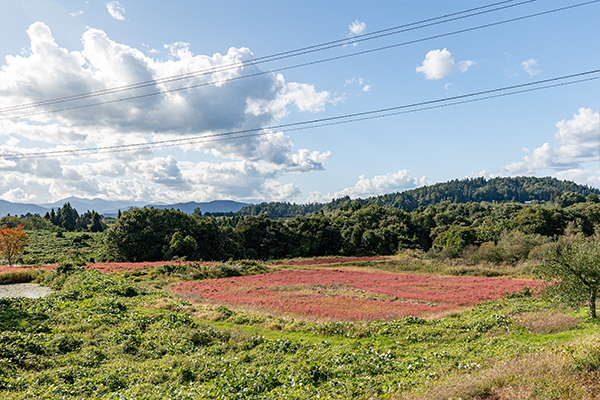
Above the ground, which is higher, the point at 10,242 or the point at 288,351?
the point at 10,242

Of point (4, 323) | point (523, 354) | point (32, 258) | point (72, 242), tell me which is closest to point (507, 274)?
point (523, 354)

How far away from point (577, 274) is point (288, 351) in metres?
16.1

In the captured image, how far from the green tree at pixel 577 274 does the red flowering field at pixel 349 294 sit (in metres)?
7.84

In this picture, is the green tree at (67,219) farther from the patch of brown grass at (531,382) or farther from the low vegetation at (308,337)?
the patch of brown grass at (531,382)

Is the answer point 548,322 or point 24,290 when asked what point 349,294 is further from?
point 24,290

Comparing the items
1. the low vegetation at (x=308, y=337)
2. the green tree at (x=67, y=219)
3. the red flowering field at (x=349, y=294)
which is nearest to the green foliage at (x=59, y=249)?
the low vegetation at (x=308, y=337)

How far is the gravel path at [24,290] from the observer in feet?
98.5

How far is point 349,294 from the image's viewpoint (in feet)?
98.9

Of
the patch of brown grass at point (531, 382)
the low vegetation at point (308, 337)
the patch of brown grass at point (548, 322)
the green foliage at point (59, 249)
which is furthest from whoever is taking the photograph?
the green foliage at point (59, 249)

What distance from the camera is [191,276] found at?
43156 mm

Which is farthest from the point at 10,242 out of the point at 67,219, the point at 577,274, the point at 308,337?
the point at 67,219

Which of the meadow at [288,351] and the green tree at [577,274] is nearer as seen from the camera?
the meadow at [288,351]

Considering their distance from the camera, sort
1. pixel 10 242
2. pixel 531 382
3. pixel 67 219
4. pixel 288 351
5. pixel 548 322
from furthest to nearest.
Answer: pixel 67 219, pixel 10 242, pixel 548 322, pixel 288 351, pixel 531 382

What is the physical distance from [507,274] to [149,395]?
45.5m
